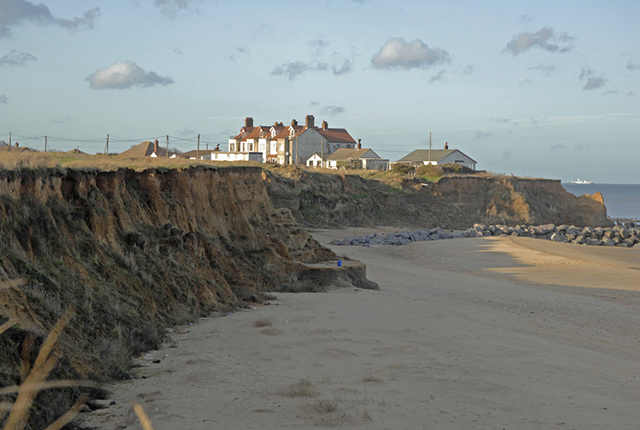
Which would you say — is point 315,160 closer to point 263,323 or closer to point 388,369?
point 263,323

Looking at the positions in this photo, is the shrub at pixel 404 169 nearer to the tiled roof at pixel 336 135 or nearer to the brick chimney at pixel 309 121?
the tiled roof at pixel 336 135

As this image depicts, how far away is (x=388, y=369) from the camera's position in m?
8.30

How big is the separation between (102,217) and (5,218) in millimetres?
2591

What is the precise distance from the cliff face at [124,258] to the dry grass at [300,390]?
2.03 meters

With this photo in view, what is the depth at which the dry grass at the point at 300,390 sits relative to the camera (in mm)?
7016

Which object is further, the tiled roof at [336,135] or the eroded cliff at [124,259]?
the tiled roof at [336,135]

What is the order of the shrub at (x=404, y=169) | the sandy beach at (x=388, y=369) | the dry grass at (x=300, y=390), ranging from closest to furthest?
the sandy beach at (x=388, y=369)
the dry grass at (x=300, y=390)
the shrub at (x=404, y=169)

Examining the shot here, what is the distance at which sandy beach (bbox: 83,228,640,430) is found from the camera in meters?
6.47

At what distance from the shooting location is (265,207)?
2025 cm

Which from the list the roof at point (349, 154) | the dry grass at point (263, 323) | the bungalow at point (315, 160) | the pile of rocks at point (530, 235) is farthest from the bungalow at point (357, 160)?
the dry grass at point (263, 323)

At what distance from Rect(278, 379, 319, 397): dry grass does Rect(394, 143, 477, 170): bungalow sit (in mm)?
72006

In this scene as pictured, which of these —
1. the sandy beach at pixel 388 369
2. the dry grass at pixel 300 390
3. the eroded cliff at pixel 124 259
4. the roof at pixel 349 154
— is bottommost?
the sandy beach at pixel 388 369

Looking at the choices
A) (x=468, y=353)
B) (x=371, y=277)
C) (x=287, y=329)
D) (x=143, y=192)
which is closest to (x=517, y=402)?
(x=468, y=353)

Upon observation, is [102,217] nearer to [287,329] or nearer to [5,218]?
[5,218]
